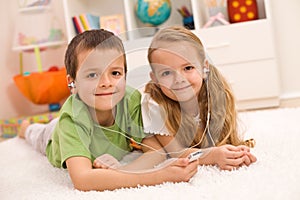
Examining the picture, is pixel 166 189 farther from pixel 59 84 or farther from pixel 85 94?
pixel 59 84

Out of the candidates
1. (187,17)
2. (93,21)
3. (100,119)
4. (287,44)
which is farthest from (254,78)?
(100,119)

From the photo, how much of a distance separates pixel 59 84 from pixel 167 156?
146 cm

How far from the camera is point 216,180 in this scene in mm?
861

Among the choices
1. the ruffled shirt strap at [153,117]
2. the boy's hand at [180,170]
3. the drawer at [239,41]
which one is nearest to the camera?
the boy's hand at [180,170]

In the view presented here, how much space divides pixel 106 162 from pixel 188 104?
22cm

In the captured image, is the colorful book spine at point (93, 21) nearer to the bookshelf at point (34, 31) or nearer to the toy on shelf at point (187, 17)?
the bookshelf at point (34, 31)

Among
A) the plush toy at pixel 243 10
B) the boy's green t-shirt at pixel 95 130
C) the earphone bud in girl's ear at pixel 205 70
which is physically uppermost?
the plush toy at pixel 243 10

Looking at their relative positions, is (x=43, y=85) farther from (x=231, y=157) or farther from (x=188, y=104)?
(x=231, y=157)

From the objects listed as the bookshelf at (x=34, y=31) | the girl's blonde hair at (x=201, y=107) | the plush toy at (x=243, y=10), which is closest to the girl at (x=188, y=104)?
the girl's blonde hair at (x=201, y=107)

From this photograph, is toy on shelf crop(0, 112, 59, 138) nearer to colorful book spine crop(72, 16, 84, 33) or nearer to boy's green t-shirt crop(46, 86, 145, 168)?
colorful book spine crop(72, 16, 84, 33)

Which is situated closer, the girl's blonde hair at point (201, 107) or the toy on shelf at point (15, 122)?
the girl's blonde hair at point (201, 107)

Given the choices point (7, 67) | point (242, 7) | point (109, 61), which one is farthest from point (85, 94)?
point (7, 67)

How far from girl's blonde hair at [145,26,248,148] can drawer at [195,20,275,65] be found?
1.06 m

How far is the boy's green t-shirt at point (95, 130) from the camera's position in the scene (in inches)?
38.3
